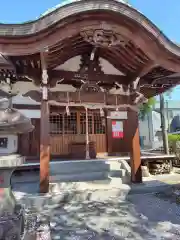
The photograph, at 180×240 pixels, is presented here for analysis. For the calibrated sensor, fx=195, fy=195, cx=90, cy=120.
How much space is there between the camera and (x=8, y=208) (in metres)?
2.97

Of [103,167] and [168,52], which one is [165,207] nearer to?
[103,167]

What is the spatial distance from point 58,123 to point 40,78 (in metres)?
5.10

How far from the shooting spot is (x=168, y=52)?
445 cm

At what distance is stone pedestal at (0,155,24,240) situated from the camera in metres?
2.76

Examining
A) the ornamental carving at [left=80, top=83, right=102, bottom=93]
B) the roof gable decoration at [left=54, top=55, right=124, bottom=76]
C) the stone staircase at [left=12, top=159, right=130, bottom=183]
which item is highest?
the roof gable decoration at [left=54, top=55, right=124, bottom=76]

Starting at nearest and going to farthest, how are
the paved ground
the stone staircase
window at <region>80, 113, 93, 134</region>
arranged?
1. the paved ground
2. the stone staircase
3. window at <region>80, 113, 93, 134</region>

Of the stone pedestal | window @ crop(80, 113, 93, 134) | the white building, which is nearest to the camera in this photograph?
the stone pedestal

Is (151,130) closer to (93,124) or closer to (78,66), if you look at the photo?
(93,124)

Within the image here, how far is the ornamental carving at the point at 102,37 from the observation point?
4.22m

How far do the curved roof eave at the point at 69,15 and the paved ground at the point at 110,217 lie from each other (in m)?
3.88

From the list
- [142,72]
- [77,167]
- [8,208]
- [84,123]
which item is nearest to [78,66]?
[142,72]

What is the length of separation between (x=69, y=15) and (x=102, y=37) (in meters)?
0.87

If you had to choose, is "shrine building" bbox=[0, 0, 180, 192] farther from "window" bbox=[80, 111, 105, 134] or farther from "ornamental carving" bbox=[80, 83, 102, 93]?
"window" bbox=[80, 111, 105, 134]

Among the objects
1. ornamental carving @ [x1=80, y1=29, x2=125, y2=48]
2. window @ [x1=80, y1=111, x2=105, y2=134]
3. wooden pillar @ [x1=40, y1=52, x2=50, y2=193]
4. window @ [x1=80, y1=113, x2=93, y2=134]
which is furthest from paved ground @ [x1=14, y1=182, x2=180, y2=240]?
window @ [x1=80, y1=111, x2=105, y2=134]
